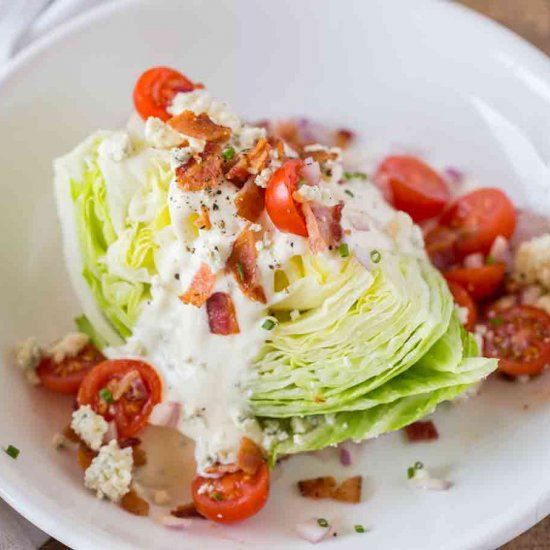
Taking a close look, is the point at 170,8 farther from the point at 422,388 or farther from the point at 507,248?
the point at 422,388

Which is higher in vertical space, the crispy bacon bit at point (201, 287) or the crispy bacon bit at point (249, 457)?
the crispy bacon bit at point (201, 287)

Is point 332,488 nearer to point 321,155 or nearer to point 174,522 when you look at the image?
point 174,522

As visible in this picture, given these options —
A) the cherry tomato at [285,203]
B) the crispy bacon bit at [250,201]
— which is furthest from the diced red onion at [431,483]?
the crispy bacon bit at [250,201]

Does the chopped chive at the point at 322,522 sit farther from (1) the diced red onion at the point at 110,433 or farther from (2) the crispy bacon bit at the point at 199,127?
(2) the crispy bacon bit at the point at 199,127

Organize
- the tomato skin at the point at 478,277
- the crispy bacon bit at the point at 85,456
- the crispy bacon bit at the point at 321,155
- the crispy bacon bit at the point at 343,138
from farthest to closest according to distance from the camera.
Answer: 1. the crispy bacon bit at the point at 343,138
2. the tomato skin at the point at 478,277
3. the crispy bacon bit at the point at 321,155
4. the crispy bacon bit at the point at 85,456

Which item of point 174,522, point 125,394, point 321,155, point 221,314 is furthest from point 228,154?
point 174,522

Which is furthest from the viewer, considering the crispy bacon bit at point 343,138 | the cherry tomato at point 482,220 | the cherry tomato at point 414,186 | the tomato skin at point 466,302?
the crispy bacon bit at point 343,138

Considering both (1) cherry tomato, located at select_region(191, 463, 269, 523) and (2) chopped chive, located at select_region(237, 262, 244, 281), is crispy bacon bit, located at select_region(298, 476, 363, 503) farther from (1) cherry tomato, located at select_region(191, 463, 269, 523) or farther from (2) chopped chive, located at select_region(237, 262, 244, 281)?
(2) chopped chive, located at select_region(237, 262, 244, 281)
